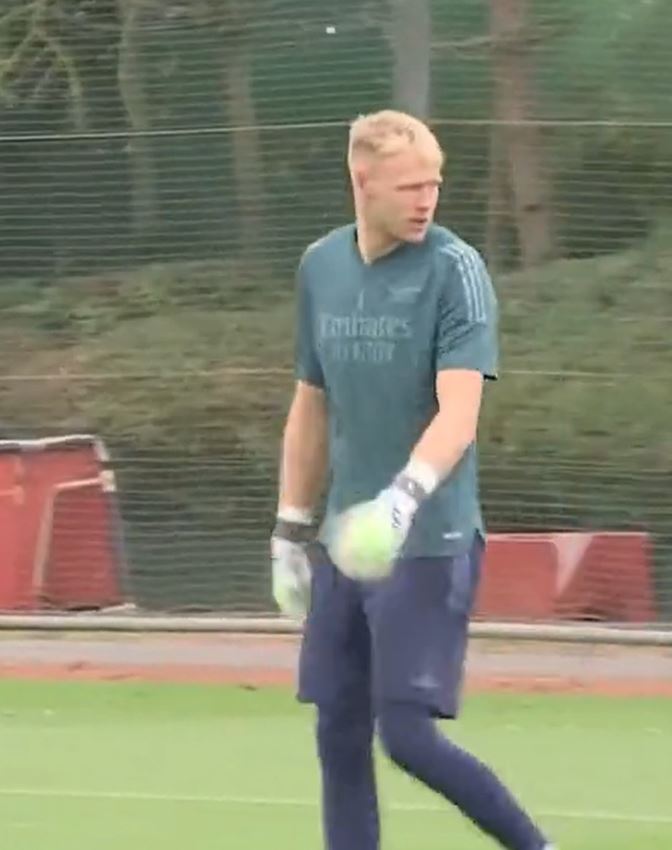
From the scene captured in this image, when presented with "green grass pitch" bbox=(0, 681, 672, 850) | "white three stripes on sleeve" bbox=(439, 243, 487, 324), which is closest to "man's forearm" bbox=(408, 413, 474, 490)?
"white three stripes on sleeve" bbox=(439, 243, 487, 324)

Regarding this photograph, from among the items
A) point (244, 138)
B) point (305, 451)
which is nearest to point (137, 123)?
point (244, 138)

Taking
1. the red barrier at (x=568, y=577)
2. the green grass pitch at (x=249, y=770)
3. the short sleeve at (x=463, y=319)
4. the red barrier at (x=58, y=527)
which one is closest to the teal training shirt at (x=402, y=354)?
the short sleeve at (x=463, y=319)

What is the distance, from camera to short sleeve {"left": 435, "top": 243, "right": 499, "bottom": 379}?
175 inches

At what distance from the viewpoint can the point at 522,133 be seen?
9219mm

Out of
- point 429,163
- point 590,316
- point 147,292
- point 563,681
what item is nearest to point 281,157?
point 147,292

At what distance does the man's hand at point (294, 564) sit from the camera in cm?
483

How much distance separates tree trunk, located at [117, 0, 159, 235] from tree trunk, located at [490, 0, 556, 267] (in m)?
1.50

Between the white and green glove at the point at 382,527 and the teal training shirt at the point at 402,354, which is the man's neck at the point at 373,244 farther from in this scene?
the white and green glove at the point at 382,527

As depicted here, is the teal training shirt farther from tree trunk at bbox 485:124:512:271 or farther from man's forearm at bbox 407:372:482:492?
tree trunk at bbox 485:124:512:271

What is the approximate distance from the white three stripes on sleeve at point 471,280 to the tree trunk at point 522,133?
4705 millimetres

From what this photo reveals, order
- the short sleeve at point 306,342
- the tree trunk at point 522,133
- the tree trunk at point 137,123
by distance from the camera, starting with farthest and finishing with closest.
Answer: the tree trunk at point 137,123 → the tree trunk at point 522,133 → the short sleeve at point 306,342

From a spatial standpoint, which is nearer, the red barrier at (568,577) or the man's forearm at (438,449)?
the man's forearm at (438,449)

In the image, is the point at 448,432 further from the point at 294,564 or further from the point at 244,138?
the point at 244,138

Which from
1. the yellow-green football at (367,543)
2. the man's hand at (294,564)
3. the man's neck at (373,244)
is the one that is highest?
the man's neck at (373,244)
